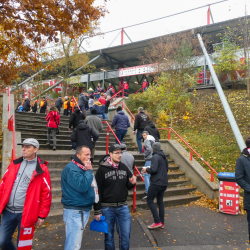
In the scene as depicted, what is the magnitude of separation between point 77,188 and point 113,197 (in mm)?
680

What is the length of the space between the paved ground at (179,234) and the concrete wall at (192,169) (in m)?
1.14

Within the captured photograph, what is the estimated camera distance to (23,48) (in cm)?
712

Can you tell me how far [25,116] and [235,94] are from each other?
13.0m

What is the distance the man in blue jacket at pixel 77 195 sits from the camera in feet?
8.72

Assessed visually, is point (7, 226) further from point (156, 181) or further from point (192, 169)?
point (192, 169)

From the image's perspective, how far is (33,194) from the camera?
2.71 meters

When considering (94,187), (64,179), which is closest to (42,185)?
(64,179)

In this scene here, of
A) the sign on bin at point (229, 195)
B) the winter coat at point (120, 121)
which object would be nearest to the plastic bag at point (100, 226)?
the sign on bin at point (229, 195)

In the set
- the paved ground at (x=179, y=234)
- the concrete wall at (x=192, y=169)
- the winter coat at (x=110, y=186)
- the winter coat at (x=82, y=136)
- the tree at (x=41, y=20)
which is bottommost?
the paved ground at (x=179, y=234)

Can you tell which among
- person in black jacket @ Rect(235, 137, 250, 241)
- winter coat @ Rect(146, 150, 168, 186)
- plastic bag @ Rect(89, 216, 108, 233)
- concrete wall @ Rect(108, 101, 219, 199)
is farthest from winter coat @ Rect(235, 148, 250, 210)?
concrete wall @ Rect(108, 101, 219, 199)

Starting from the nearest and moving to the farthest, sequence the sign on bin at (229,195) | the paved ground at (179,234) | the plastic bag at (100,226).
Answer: the plastic bag at (100,226)
the paved ground at (179,234)
the sign on bin at (229,195)

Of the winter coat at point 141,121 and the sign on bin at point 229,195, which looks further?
the winter coat at point 141,121

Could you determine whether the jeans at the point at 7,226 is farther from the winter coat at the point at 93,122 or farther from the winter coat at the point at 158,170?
the winter coat at the point at 93,122

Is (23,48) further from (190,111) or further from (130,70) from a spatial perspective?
(130,70)
